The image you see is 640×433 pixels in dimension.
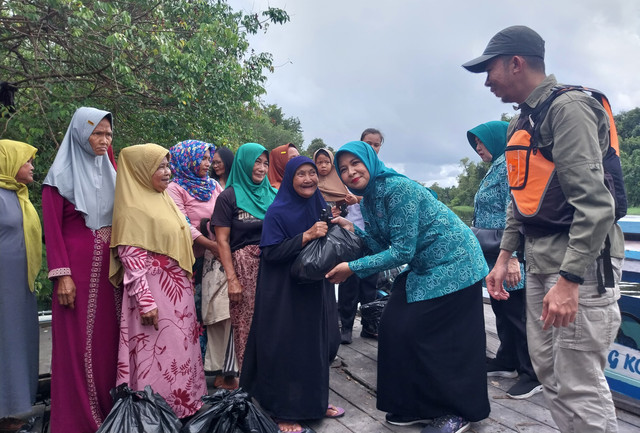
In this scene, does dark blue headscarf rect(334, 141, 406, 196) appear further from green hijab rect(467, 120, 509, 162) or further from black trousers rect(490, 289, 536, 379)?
black trousers rect(490, 289, 536, 379)

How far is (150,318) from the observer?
2594mm

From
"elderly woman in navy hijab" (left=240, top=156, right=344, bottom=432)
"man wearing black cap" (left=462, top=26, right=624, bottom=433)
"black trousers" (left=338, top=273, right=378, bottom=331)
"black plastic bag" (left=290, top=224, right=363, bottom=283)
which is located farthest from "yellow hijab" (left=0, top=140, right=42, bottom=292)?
"man wearing black cap" (left=462, top=26, right=624, bottom=433)

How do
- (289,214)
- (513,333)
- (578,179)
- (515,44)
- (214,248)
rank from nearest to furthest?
(578,179) → (515,44) → (289,214) → (214,248) → (513,333)

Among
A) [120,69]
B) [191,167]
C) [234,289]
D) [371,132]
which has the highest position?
[120,69]

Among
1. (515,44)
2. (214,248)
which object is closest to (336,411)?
(214,248)

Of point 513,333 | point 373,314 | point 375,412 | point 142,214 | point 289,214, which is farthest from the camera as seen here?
point 373,314

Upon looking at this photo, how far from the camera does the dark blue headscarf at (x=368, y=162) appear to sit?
2580 mm

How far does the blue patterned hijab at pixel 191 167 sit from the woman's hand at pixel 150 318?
1126 mm

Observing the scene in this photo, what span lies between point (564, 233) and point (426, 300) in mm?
936

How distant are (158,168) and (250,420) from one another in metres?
1.56

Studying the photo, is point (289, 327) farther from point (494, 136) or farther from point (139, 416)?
point (494, 136)

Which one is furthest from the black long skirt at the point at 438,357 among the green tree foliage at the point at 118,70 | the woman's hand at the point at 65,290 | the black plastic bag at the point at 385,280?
the green tree foliage at the point at 118,70

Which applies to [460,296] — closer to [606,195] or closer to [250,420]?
[606,195]

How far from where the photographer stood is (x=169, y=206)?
9.42ft
